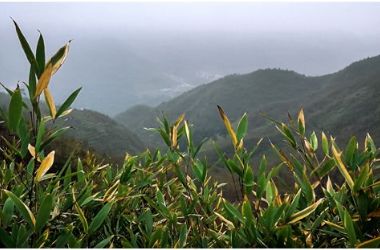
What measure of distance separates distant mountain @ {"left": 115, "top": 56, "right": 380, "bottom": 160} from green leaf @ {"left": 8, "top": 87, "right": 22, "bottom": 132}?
215ft

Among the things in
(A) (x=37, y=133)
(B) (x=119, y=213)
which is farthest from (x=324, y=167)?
(A) (x=37, y=133)

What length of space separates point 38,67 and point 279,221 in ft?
3.36

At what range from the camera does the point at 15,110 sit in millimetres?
1341

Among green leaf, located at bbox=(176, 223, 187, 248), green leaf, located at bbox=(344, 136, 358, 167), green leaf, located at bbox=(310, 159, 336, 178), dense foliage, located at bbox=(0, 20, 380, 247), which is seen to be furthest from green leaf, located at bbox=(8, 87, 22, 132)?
green leaf, located at bbox=(344, 136, 358, 167)

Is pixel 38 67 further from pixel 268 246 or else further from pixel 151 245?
pixel 268 246

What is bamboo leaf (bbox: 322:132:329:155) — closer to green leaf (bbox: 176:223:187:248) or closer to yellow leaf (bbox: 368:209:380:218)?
yellow leaf (bbox: 368:209:380:218)

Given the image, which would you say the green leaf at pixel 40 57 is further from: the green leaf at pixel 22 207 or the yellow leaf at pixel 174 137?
the yellow leaf at pixel 174 137

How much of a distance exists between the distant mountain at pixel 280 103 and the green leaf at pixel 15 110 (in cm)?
6560

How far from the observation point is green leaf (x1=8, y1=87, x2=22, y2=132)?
1309mm

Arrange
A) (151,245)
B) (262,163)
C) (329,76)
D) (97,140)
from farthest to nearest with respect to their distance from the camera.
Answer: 1. (329,76)
2. (97,140)
3. (262,163)
4. (151,245)

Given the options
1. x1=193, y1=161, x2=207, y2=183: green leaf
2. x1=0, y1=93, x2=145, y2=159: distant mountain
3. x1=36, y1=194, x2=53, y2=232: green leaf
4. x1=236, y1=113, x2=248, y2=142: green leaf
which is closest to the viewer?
x1=36, y1=194, x2=53, y2=232: green leaf

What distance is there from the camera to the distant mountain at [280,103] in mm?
88062

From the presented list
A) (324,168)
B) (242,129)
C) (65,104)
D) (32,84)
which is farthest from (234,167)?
(32,84)

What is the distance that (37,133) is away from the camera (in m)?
1.47
